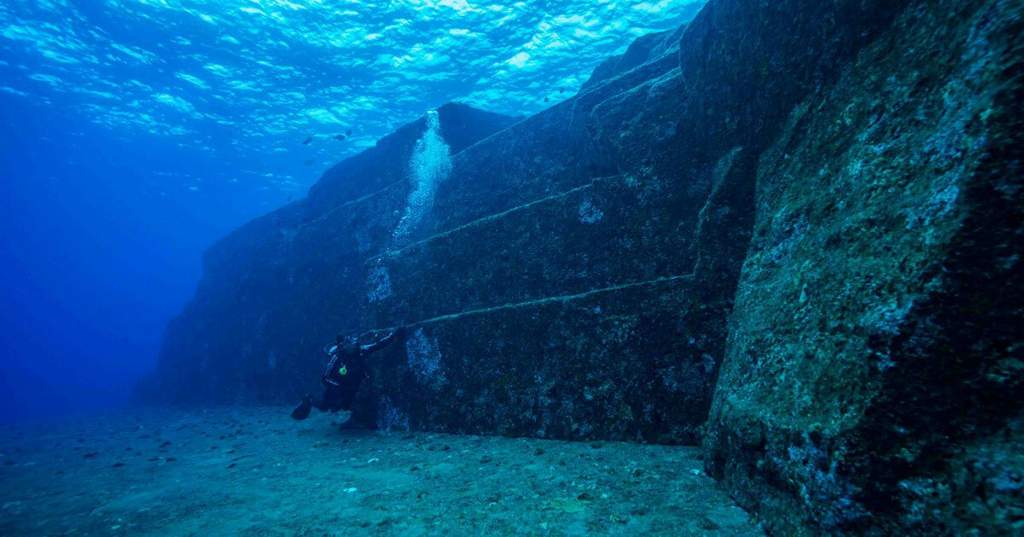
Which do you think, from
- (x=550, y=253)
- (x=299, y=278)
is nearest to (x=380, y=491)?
(x=550, y=253)

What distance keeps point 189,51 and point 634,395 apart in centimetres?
2555

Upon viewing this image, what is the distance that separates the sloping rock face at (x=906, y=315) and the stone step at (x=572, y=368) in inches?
52.0

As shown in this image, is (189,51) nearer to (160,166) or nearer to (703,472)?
(160,166)

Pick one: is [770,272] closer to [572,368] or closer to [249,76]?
[572,368]

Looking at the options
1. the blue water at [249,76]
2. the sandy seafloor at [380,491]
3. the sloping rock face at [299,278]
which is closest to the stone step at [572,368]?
the sandy seafloor at [380,491]

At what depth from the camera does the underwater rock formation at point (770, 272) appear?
1.88m

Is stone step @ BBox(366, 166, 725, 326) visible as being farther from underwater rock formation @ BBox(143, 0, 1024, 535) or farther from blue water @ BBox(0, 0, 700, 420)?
blue water @ BBox(0, 0, 700, 420)

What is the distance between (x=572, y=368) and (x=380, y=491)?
9.02 ft

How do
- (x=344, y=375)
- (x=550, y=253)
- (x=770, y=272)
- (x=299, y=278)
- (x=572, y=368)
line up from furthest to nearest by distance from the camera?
(x=299, y=278) → (x=344, y=375) → (x=550, y=253) → (x=572, y=368) → (x=770, y=272)

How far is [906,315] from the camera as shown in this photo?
6.69 ft

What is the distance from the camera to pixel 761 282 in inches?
147

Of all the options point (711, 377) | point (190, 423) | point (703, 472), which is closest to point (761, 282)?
point (711, 377)

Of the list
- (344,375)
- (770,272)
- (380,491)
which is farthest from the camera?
(344,375)

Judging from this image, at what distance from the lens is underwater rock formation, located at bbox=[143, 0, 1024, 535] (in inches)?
73.9
